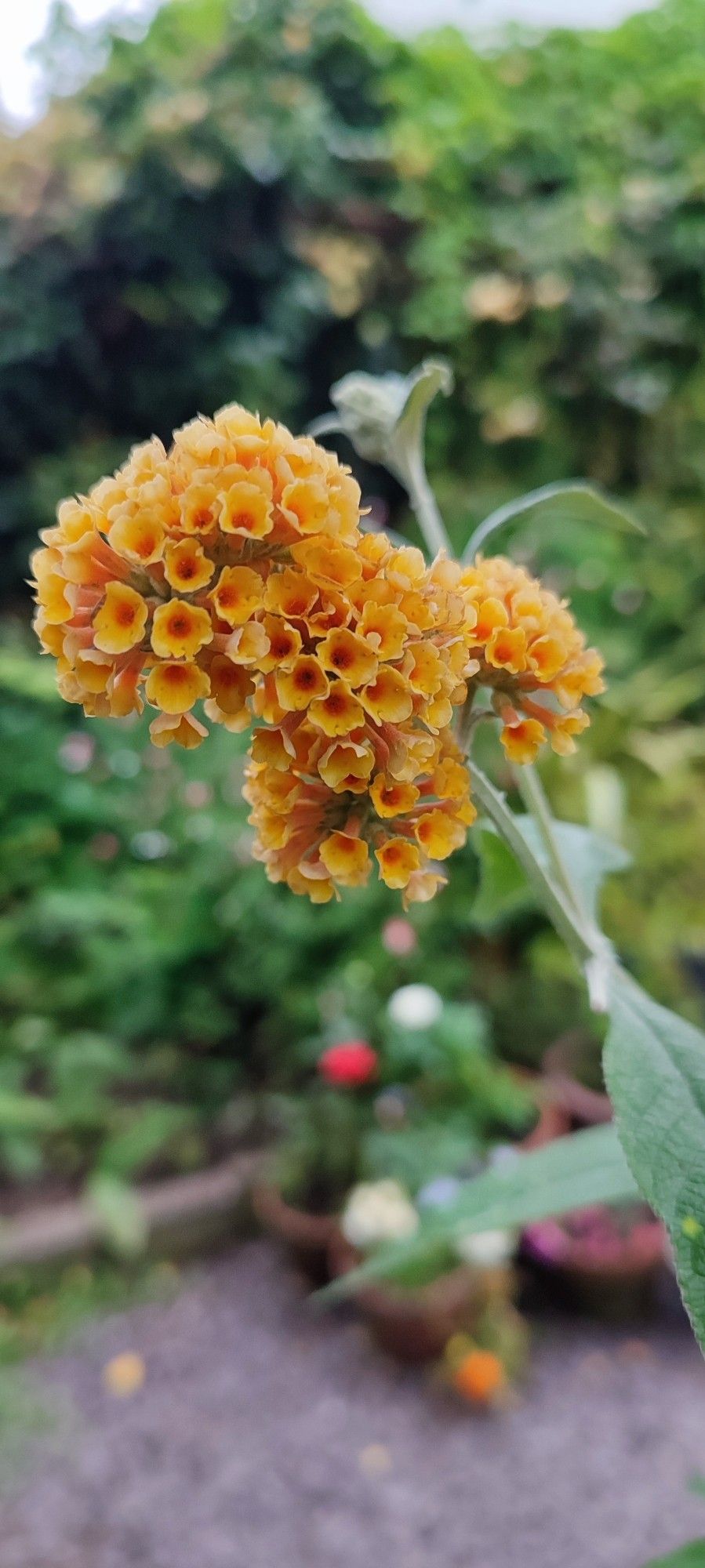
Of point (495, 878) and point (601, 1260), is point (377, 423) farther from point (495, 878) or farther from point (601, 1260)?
point (601, 1260)

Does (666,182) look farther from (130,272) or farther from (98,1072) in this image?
(98,1072)

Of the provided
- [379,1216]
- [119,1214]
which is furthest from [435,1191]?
[119,1214]

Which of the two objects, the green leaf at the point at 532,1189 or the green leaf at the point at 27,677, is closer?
the green leaf at the point at 532,1189

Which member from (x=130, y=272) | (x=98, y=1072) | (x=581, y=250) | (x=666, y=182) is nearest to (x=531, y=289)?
(x=581, y=250)

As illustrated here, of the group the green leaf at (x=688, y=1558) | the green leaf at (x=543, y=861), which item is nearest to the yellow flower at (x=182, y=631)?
the green leaf at (x=543, y=861)

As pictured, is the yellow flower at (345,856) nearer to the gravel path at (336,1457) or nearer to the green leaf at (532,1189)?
the green leaf at (532,1189)

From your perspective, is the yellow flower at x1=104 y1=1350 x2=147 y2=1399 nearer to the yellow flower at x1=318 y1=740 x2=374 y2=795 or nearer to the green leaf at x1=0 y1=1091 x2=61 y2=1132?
the green leaf at x1=0 y1=1091 x2=61 y2=1132
